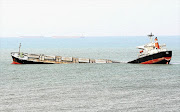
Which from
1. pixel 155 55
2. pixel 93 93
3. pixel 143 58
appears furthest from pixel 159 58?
→ pixel 93 93

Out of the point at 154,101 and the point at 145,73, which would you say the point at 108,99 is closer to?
the point at 154,101

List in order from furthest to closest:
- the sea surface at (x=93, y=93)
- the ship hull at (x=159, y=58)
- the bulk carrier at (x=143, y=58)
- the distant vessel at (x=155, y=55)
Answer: the bulk carrier at (x=143, y=58)
the distant vessel at (x=155, y=55)
the ship hull at (x=159, y=58)
the sea surface at (x=93, y=93)

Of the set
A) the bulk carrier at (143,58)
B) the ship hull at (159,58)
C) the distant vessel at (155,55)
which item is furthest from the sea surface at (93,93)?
the bulk carrier at (143,58)

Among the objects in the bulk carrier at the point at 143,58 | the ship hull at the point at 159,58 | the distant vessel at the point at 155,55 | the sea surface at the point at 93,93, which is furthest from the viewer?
the bulk carrier at the point at 143,58

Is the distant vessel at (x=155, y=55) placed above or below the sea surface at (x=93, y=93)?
above

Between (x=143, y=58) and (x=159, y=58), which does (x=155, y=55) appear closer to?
(x=159, y=58)

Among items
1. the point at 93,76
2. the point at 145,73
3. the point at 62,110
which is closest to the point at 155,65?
the point at 145,73

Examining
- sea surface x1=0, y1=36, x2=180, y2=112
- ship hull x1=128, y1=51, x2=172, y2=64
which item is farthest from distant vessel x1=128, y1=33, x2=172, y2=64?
sea surface x1=0, y1=36, x2=180, y2=112

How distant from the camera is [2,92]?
47344 mm

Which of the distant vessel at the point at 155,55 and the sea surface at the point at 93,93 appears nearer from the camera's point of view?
the sea surface at the point at 93,93

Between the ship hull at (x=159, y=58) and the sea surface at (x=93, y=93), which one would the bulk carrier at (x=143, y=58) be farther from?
the sea surface at (x=93, y=93)

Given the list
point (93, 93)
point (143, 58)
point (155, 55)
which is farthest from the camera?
point (143, 58)

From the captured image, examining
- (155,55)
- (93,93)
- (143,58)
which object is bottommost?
(93,93)

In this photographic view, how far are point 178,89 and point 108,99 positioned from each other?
1335cm
